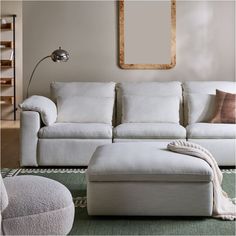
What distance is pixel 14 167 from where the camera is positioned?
16.9 ft

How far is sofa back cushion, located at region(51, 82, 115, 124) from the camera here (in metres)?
5.41

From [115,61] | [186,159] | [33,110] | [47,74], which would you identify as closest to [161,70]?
[115,61]

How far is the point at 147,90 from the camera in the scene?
220 inches

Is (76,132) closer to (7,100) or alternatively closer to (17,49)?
(7,100)

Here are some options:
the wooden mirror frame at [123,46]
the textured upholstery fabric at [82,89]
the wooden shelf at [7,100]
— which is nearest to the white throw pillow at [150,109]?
the textured upholstery fabric at [82,89]

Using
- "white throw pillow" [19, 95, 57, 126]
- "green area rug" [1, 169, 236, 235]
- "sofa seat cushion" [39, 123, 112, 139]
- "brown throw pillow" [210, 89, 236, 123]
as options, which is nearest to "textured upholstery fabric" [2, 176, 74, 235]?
"green area rug" [1, 169, 236, 235]

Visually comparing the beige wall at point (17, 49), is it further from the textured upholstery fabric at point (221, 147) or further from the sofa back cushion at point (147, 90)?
the textured upholstery fabric at point (221, 147)

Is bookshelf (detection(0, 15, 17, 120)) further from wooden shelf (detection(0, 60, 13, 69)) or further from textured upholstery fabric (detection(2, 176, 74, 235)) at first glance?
textured upholstery fabric (detection(2, 176, 74, 235))

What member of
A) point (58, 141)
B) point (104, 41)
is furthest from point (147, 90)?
point (58, 141)

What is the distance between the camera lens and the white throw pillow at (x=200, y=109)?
5445 mm

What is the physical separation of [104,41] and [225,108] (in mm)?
1735

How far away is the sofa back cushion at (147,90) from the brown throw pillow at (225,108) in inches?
17.5

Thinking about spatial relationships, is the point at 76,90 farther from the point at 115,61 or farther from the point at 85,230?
the point at 85,230

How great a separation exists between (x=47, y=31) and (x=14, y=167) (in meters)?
1.84
